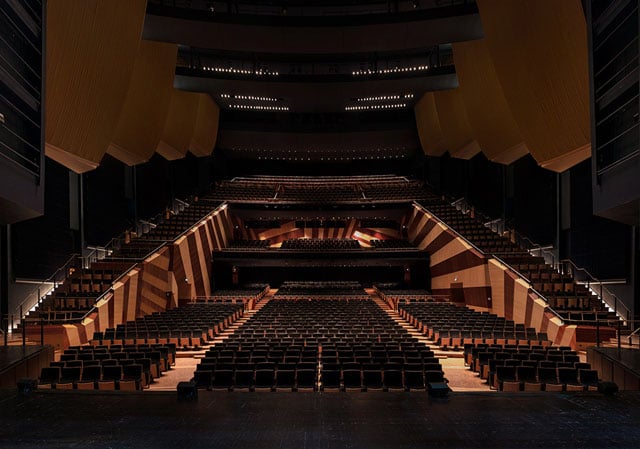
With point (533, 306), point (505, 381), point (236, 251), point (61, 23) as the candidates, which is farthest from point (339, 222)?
point (505, 381)

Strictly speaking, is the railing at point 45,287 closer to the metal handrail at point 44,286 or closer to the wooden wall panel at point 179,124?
the metal handrail at point 44,286

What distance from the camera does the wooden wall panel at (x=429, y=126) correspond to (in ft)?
86.5

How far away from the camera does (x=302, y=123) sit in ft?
104

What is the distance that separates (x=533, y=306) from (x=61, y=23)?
13849 mm

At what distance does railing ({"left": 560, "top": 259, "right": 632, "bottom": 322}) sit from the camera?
522 inches

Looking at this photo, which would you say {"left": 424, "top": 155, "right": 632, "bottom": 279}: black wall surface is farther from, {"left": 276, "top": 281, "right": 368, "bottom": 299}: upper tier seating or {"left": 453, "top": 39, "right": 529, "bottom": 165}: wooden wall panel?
{"left": 276, "top": 281, "right": 368, "bottom": 299}: upper tier seating

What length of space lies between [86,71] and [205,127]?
1454cm

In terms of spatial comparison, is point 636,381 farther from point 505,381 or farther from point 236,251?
point 236,251

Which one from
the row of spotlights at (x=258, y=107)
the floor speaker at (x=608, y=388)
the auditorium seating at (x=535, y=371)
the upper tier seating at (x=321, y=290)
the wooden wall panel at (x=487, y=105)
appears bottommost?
the upper tier seating at (x=321, y=290)

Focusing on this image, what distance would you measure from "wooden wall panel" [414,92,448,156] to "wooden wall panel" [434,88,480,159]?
433 mm

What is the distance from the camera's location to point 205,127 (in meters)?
27.1

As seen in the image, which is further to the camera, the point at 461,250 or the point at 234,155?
the point at 234,155

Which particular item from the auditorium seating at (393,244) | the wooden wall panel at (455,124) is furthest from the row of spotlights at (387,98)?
the auditorium seating at (393,244)

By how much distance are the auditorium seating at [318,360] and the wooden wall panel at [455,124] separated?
42.8 feet
